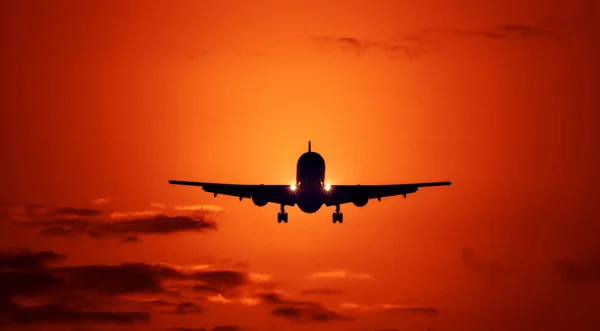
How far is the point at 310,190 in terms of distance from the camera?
352 ft

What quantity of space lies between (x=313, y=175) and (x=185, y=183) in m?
13.7

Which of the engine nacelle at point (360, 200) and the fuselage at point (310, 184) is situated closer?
the fuselage at point (310, 184)

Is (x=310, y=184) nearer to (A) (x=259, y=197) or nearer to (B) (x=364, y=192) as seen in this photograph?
(A) (x=259, y=197)

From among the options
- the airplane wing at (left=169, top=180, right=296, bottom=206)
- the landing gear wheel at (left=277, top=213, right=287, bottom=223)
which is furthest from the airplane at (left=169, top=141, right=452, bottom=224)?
the landing gear wheel at (left=277, top=213, right=287, bottom=223)

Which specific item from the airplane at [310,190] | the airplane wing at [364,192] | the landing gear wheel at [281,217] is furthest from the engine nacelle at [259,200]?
the airplane wing at [364,192]

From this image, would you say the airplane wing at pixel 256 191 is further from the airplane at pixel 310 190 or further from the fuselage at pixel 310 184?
the fuselage at pixel 310 184

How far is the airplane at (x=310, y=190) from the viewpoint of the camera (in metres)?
108

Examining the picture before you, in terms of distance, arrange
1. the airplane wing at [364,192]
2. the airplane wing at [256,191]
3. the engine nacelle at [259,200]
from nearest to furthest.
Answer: the airplane wing at [256,191] → the airplane wing at [364,192] → the engine nacelle at [259,200]

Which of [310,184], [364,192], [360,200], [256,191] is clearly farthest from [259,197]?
[364,192]

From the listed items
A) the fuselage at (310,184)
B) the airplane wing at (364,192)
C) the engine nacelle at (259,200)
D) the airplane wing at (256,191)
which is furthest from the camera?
the engine nacelle at (259,200)

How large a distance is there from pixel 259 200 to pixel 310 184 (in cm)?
750

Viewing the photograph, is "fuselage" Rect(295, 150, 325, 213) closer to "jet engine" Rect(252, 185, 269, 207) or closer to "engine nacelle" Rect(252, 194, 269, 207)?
"jet engine" Rect(252, 185, 269, 207)

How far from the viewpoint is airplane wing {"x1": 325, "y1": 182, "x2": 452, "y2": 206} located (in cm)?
10975

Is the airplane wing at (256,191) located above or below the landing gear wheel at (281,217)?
above
